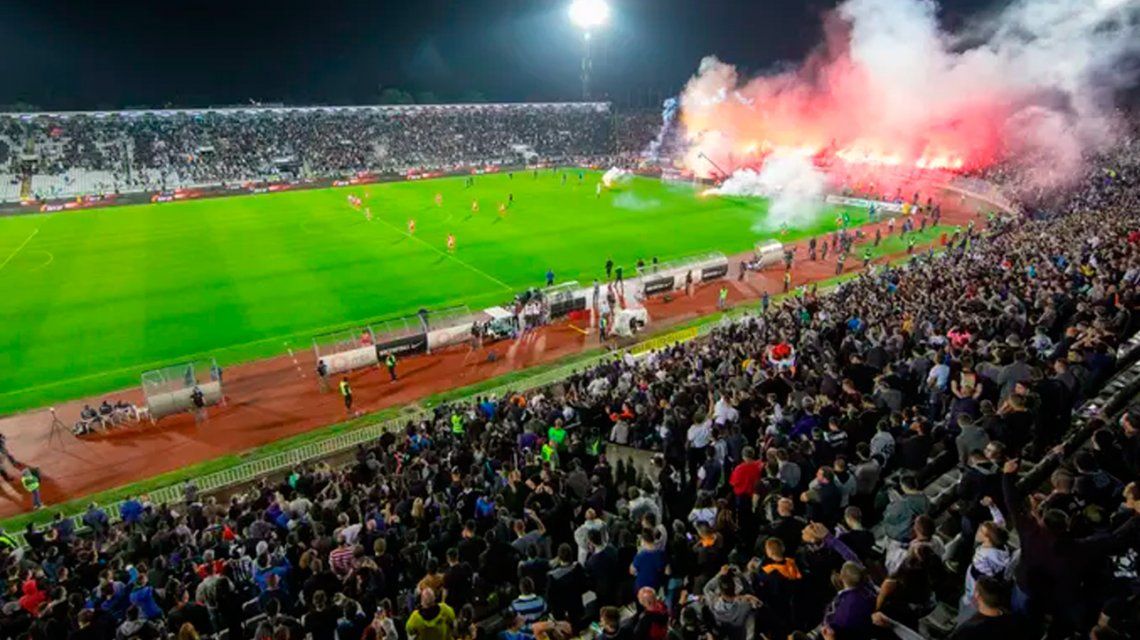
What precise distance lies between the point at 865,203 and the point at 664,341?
3522 cm

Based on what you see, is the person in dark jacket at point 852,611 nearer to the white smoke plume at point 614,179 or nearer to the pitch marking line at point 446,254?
the pitch marking line at point 446,254

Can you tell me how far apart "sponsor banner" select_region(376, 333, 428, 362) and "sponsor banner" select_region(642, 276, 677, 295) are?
10883 mm

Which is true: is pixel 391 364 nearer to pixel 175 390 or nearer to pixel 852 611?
pixel 175 390

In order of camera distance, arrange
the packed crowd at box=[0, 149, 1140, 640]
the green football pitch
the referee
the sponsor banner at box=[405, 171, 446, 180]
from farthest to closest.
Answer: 1. the sponsor banner at box=[405, 171, 446, 180]
2. the green football pitch
3. the referee
4. the packed crowd at box=[0, 149, 1140, 640]

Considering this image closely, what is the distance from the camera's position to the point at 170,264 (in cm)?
3897

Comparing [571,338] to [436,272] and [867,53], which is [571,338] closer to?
[436,272]

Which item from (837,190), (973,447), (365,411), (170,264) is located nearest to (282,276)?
(170,264)

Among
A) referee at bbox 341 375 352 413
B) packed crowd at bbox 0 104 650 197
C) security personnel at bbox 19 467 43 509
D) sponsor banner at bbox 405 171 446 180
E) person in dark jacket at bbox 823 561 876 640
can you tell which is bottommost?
security personnel at bbox 19 467 43 509

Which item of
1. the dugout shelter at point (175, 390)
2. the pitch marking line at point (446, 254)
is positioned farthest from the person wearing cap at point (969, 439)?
the pitch marking line at point (446, 254)

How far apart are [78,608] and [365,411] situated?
14.3 m

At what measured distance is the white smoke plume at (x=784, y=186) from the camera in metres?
53.7

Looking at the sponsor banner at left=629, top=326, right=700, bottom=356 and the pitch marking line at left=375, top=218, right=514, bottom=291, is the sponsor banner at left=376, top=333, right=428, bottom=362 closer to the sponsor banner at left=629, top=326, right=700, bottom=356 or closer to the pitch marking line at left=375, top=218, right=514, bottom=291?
the sponsor banner at left=629, top=326, right=700, bottom=356

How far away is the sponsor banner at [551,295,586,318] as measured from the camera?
29609 millimetres

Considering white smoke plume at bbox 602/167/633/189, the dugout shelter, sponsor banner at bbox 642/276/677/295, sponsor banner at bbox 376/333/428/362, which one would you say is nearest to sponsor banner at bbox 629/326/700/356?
sponsor banner at bbox 642/276/677/295
